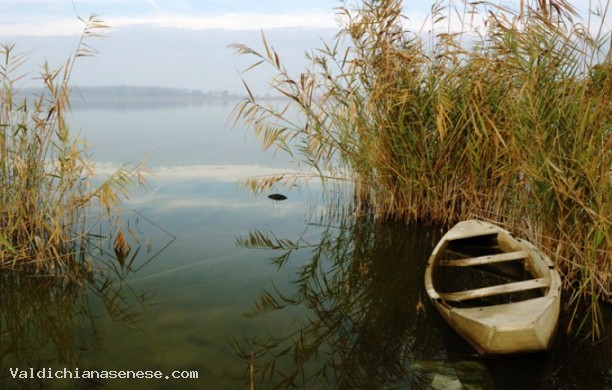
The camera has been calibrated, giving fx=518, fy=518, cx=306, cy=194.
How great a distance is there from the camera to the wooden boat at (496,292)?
272cm

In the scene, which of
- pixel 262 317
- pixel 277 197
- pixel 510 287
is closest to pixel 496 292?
pixel 510 287

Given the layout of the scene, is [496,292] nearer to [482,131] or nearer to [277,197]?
[482,131]

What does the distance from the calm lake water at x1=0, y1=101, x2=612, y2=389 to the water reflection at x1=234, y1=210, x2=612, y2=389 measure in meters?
0.01

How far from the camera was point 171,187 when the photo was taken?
7.41 meters

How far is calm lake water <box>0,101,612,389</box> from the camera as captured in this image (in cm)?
280

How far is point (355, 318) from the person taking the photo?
354cm

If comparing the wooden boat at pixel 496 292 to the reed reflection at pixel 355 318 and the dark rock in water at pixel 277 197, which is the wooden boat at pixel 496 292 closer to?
the reed reflection at pixel 355 318

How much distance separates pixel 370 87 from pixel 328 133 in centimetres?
62

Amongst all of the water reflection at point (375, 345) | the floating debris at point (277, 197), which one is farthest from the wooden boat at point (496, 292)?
the floating debris at point (277, 197)

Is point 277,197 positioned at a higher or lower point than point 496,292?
lower

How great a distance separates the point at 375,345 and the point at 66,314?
209 centimetres

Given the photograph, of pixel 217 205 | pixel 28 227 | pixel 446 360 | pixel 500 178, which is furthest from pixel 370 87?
pixel 28 227

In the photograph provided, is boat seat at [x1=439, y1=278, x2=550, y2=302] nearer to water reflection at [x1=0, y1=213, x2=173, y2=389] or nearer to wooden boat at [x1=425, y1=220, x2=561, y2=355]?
wooden boat at [x1=425, y1=220, x2=561, y2=355]

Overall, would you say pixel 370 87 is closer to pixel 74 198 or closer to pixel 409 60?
pixel 409 60
